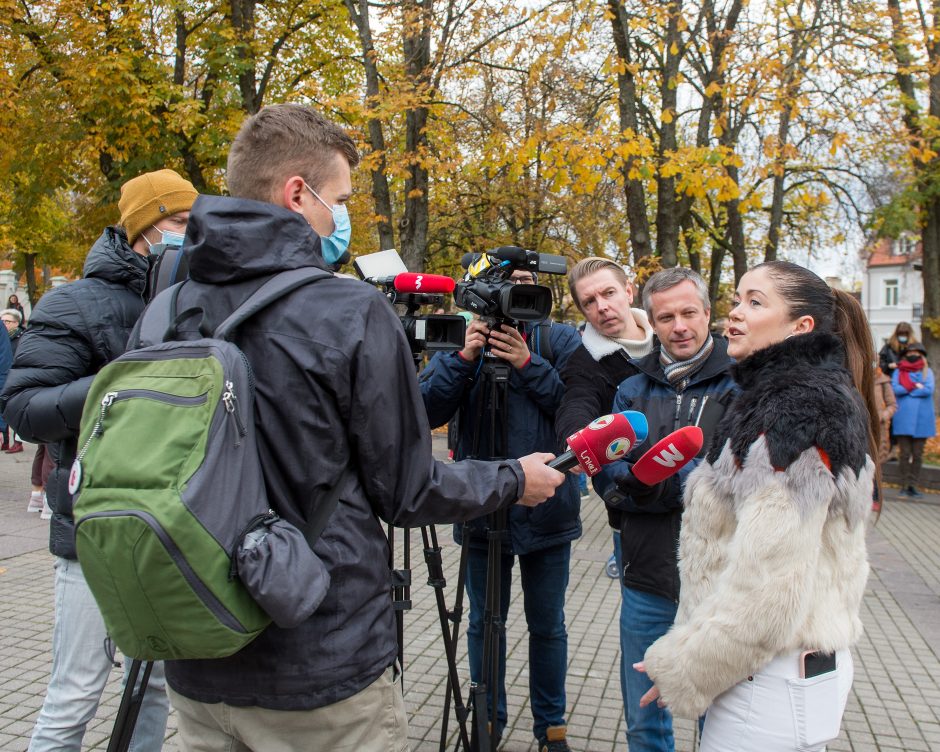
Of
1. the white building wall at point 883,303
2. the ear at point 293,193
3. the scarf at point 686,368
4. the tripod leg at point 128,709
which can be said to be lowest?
the white building wall at point 883,303

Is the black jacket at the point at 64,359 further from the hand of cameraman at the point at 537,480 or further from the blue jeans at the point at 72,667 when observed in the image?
the hand of cameraman at the point at 537,480

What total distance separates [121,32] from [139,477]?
41.4 feet

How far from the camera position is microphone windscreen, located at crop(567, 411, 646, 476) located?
2.13 m

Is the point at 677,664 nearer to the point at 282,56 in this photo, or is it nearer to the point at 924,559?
the point at 924,559

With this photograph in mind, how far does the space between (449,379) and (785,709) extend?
68.5 inches

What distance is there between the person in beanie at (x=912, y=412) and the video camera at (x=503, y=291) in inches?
352

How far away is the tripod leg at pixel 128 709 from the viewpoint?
207 centimetres

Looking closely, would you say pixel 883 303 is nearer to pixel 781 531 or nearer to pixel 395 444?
pixel 781 531

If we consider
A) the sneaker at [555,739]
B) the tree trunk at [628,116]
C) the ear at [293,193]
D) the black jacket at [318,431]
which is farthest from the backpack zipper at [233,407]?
the tree trunk at [628,116]

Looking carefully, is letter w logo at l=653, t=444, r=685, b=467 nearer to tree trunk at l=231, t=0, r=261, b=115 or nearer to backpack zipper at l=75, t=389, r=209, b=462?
backpack zipper at l=75, t=389, r=209, b=462

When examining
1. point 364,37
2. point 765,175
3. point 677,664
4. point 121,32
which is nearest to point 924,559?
point 765,175

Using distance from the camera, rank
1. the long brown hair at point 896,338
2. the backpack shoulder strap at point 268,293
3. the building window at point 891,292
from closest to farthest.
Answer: the backpack shoulder strap at point 268,293, the long brown hair at point 896,338, the building window at point 891,292

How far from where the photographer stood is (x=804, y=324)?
2354 millimetres

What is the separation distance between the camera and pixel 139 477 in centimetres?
149
